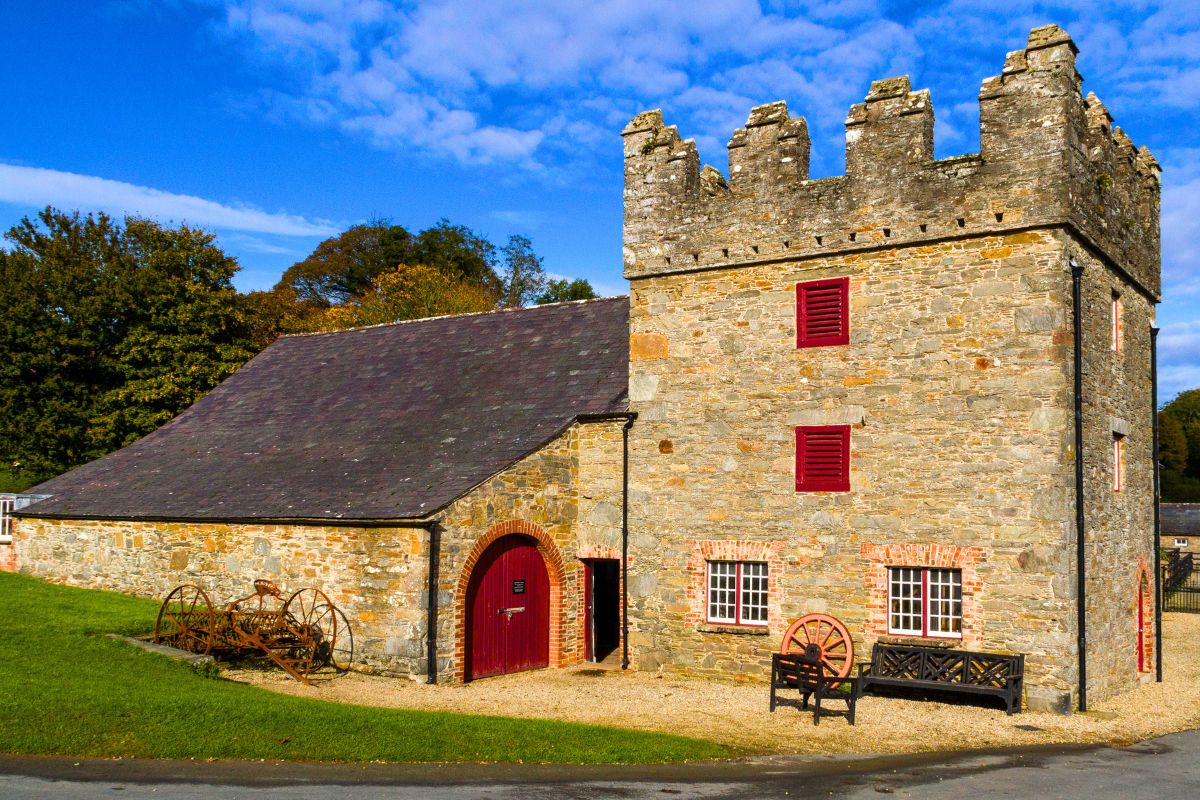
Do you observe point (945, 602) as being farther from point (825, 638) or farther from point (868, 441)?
point (868, 441)

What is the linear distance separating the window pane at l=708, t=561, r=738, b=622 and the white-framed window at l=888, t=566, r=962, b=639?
2.59m

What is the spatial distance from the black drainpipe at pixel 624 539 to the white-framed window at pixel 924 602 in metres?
4.50

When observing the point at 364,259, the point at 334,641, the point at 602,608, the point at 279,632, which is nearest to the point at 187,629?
the point at 279,632

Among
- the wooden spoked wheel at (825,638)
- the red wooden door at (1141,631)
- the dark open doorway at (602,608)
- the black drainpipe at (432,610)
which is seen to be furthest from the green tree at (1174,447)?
the black drainpipe at (432,610)

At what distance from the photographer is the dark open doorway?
728 inches

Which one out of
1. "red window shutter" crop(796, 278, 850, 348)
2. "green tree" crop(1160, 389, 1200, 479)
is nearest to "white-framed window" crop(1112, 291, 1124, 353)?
"red window shutter" crop(796, 278, 850, 348)

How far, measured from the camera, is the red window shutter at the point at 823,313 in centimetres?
1586

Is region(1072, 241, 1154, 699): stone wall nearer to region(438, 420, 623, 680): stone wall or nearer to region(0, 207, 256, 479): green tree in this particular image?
region(438, 420, 623, 680): stone wall

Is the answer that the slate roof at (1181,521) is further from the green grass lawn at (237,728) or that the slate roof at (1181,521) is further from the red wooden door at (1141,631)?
the green grass lawn at (237,728)

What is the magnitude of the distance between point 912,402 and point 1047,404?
6.10ft

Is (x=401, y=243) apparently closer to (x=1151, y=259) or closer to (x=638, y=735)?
(x=1151, y=259)

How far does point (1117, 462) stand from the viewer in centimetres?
1664

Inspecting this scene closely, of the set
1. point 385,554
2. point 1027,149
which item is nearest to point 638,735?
point 385,554

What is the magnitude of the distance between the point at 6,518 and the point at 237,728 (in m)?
16.6
